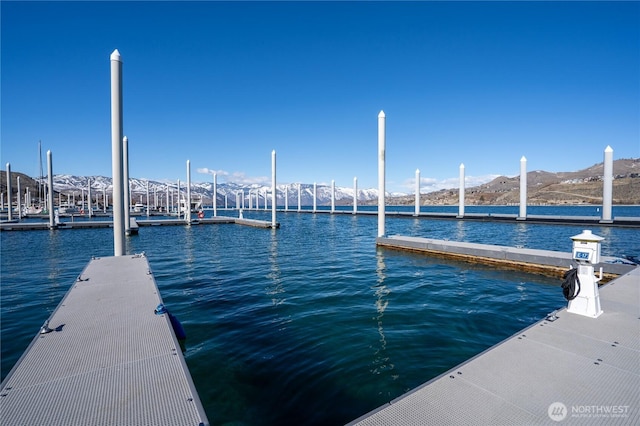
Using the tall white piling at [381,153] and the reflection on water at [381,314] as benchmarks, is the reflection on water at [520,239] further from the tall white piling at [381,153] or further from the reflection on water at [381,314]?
the reflection on water at [381,314]

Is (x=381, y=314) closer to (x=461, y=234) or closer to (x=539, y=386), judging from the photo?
(x=539, y=386)

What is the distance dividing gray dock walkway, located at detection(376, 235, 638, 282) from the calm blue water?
0.93 meters

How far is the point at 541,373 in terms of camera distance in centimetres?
353

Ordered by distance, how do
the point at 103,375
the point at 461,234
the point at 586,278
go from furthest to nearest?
the point at 461,234, the point at 586,278, the point at 103,375

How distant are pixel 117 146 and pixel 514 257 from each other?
46.7 feet

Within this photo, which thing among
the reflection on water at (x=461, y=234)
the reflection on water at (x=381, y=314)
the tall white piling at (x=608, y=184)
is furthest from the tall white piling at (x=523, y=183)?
the reflection on water at (x=381, y=314)

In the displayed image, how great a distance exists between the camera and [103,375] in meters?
3.25

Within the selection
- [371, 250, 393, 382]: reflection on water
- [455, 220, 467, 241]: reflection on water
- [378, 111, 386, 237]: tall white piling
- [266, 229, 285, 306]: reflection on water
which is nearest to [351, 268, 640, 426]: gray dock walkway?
[371, 250, 393, 382]: reflection on water

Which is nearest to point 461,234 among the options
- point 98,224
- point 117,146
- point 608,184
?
point 608,184

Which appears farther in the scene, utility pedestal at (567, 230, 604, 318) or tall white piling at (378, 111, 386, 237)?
tall white piling at (378, 111, 386, 237)

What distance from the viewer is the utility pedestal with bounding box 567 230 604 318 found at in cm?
525

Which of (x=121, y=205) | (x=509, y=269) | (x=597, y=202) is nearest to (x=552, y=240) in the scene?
(x=509, y=269)

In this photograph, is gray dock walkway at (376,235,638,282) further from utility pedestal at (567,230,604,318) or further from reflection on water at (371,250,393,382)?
utility pedestal at (567,230,604,318)

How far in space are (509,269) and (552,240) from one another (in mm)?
9424
